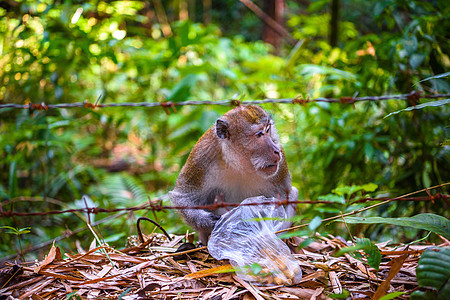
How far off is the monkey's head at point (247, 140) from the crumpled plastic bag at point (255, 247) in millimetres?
362

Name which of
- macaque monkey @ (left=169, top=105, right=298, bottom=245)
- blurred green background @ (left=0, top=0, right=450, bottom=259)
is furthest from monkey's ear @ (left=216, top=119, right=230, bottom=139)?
blurred green background @ (left=0, top=0, right=450, bottom=259)

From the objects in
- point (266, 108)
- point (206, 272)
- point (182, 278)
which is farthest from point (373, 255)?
point (266, 108)

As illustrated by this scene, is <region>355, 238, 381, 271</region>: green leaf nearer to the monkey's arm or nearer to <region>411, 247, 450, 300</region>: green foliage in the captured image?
<region>411, 247, 450, 300</region>: green foliage

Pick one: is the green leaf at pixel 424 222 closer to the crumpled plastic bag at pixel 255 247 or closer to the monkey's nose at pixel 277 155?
the crumpled plastic bag at pixel 255 247

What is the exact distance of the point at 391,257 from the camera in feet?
8.64

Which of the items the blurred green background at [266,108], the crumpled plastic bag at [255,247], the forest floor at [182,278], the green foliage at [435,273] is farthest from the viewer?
the blurred green background at [266,108]

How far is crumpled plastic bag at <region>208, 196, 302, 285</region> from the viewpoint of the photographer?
2305mm

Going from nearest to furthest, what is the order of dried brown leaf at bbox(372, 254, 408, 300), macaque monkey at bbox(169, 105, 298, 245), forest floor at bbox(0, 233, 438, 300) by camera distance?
dried brown leaf at bbox(372, 254, 408, 300) → forest floor at bbox(0, 233, 438, 300) → macaque monkey at bbox(169, 105, 298, 245)

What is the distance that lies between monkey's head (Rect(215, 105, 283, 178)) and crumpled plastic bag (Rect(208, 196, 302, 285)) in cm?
36

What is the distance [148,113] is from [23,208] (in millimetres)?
2520

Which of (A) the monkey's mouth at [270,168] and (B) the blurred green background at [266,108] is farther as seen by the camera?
(B) the blurred green background at [266,108]

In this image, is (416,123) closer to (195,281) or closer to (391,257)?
(391,257)

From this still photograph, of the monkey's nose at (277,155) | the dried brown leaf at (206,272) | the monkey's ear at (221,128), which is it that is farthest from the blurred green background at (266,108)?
the monkey's ear at (221,128)

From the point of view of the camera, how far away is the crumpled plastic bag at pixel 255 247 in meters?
2.30
